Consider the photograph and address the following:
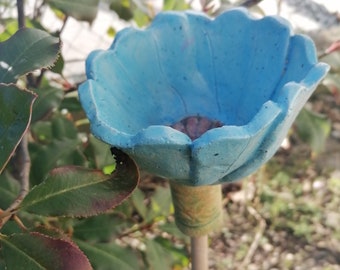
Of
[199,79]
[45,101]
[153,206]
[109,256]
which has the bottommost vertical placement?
[153,206]

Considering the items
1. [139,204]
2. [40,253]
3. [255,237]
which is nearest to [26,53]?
[40,253]

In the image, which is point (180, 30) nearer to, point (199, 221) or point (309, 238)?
point (199, 221)

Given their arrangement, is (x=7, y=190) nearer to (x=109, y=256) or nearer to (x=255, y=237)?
(x=109, y=256)

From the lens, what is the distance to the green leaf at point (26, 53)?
46.9 inches

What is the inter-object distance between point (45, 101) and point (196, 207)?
Result: 475 mm

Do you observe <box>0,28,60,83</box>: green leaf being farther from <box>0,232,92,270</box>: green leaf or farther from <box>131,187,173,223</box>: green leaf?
<box>131,187,173,223</box>: green leaf

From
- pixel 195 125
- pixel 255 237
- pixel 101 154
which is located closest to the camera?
pixel 195 125

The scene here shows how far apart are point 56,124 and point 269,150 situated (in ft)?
2.88

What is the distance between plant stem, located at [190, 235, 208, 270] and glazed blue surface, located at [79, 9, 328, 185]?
272 mm

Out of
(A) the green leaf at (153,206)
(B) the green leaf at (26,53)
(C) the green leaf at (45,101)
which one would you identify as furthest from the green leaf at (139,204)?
(B) the green leaf at (26,53)

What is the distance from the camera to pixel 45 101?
1610mm

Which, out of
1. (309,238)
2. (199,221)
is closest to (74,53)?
(309,238)

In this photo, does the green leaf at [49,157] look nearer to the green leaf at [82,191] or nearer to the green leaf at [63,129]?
the green leaf at [63,129]

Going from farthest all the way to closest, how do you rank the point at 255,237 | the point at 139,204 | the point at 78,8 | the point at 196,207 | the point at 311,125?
the point at 255,237, the point at 311,125, the point at 139,204, the point at 78,8, the point at 196,207
